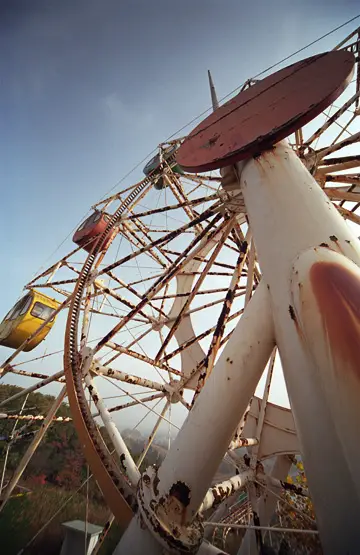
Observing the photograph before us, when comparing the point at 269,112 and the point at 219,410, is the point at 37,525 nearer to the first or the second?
the point at 219,410

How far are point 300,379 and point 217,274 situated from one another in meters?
7.74

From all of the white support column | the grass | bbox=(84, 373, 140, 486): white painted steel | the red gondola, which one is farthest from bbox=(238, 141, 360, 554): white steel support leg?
the grass

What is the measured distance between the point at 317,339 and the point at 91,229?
10.3 m

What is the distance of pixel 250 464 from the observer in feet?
17.8

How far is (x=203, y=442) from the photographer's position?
1.70 m

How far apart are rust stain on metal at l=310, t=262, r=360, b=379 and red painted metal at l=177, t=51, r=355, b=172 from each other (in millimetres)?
1718

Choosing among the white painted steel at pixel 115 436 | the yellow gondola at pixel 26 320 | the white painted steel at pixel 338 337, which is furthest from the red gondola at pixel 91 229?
the white painted steel at pixel 338 337

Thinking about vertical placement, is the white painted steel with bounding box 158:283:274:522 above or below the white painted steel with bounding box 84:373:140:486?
above

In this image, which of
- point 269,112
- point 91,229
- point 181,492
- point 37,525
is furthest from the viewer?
point 37,525

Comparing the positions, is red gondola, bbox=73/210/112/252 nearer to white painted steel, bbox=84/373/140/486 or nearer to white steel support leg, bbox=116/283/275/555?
white painted steel, bbox=84/373/140/486

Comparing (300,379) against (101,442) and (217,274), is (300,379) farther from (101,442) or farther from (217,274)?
(217,274)

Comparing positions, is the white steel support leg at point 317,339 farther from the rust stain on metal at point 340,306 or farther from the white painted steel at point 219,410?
the white painted steel at point 219,410

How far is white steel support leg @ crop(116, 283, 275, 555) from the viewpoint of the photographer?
166 centimetres

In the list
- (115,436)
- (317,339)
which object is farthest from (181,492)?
(115,436)
